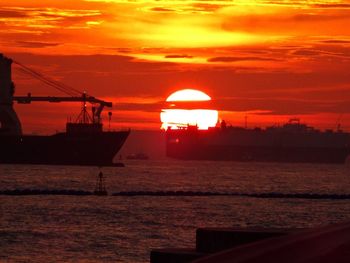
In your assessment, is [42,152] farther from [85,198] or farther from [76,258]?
[76,258]

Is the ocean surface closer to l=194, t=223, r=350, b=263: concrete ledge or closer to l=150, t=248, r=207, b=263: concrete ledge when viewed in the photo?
l=150, t=248, r=207, b=263: concrete ledge

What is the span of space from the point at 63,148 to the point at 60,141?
1.43m

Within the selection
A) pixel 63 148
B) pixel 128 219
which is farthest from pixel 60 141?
pixel 128 219

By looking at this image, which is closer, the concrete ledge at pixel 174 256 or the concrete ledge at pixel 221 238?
the concrete ledge at pixel 174 256

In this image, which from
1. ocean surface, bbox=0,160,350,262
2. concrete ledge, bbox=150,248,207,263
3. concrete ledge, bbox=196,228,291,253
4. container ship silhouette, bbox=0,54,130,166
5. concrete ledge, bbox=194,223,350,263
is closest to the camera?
concrete ledge, bbox=194,223,350,263

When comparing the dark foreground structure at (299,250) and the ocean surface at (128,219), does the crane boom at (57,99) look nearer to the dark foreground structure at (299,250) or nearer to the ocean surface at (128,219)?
the ocean surface at (128,219)

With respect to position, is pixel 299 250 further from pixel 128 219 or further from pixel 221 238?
pixel 128 219

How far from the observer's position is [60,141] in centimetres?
16262

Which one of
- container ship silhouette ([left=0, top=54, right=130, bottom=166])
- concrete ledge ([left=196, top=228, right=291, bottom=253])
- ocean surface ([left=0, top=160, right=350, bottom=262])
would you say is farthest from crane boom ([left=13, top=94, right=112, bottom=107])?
concrete ledge ([left=196, top=228, right=291, bottom=253])

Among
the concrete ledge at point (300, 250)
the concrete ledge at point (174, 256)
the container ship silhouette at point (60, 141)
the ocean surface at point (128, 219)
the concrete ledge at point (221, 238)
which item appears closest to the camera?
the concrete ledge at point (300, 250)

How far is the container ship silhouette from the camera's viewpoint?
15955cm

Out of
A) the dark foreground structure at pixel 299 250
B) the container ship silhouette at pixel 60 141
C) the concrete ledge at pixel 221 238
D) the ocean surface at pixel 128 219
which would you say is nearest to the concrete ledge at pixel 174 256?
the concrete ledge at pixel 221 238

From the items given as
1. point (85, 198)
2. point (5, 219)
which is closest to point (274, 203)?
point (85, 198)

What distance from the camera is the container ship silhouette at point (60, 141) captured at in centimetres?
15955
